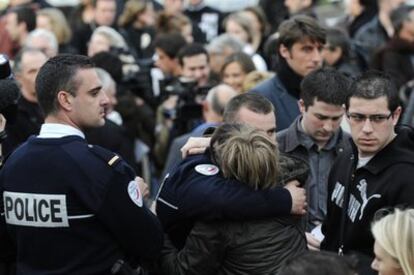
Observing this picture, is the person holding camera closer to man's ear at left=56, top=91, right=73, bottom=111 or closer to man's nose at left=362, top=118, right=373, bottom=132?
man's ear at left=56, top=91, right=73, bottom=111

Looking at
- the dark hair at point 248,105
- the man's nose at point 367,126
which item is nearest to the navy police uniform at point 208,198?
the man's nose at point 367,126

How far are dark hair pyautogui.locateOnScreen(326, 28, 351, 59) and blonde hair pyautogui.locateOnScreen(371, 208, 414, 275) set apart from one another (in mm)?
6415

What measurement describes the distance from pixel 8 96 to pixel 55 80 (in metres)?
0.55

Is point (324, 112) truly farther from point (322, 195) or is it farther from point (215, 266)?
point (215, 266)

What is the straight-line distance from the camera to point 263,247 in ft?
16.7

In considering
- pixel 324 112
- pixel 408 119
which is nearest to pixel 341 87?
pixel 324 112

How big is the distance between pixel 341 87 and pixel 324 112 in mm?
194

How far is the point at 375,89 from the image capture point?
5504 millimetres

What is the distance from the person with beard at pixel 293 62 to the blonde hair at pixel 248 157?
2347 millimetres

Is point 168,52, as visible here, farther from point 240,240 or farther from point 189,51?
point 240,240

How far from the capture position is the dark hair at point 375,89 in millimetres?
5496

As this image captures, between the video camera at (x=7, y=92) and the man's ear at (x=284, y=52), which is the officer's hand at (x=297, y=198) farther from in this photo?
the man's ear at (x=284, y=52)

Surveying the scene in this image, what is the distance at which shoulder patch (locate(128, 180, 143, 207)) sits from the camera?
5039mm

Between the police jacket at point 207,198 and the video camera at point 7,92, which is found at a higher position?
the video camera at point 7,92
